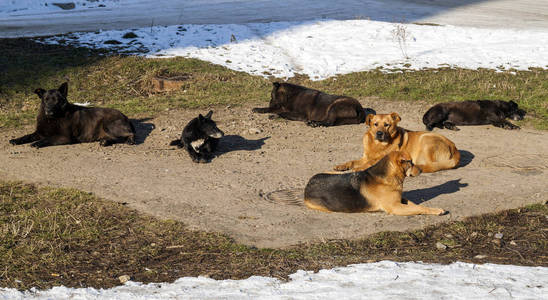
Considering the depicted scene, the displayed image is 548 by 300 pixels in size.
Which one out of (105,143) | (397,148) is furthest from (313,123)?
(105,143)

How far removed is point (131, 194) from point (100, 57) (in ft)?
40.0

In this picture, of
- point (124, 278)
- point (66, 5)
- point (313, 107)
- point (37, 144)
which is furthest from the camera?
point (66, 5)

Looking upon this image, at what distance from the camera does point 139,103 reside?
16.1 meters

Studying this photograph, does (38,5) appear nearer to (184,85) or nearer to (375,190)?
(184,85)

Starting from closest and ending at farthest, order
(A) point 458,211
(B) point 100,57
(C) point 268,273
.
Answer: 1. (C) point 268,273
2. (A) point 458,211
3. (B) point 100,57

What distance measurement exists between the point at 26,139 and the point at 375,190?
795cm

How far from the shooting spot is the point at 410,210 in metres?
8.26

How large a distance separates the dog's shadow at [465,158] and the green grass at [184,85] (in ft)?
11.9

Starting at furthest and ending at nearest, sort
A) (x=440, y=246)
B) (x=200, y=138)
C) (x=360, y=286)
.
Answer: (x=200, y=138) → (x=440, y=246) → (x=360, y=286)

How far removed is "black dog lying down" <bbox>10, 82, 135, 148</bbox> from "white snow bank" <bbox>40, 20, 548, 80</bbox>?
301 inches

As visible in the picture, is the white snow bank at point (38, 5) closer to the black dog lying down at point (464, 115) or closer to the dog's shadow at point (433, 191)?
the black dog lying down at point (464, 115)

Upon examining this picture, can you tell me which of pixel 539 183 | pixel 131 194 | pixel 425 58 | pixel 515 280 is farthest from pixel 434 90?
pixel 515 280

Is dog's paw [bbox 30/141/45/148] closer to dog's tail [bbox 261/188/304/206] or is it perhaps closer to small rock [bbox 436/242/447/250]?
dog's tail [bbox 261/188/304/206]

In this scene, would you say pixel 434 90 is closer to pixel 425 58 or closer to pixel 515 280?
pixel 425 58
